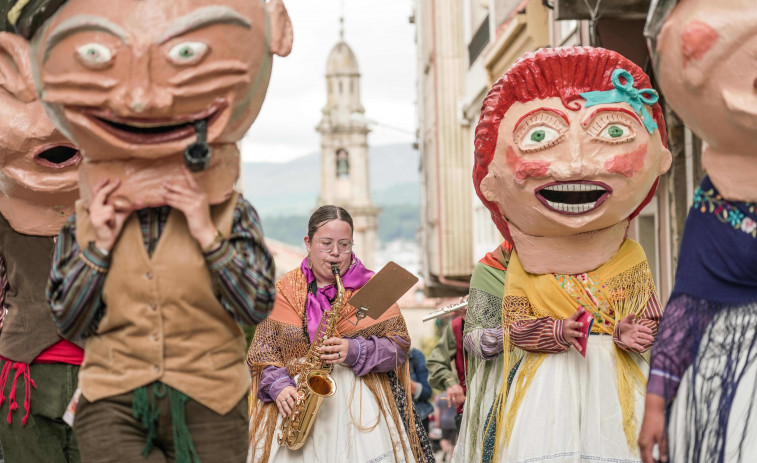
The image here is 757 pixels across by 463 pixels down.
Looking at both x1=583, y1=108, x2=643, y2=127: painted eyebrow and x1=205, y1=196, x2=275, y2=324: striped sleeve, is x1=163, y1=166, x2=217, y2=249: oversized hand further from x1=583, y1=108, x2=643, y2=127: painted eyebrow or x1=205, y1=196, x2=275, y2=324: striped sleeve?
x1=583, y1=108, x2=643, y2=127: painted eyebrow

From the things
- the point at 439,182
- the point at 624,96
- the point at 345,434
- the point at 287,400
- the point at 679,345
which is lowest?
the point at 439,182

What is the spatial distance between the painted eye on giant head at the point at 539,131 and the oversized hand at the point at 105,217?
2.30 meters

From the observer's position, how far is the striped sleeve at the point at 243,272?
4902 mm

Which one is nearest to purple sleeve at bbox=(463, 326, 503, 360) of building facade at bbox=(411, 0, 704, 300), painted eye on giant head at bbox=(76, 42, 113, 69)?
painted eye on giant head at bbox=(76, 42, 113, 69)

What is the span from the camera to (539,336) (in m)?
6.51

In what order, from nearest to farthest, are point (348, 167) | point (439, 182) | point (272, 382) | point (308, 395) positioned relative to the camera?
1. point (308, 395)
2. point (272, 382)
3. point (439, 182)
4. point (348, 167)

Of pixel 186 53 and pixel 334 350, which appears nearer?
pixel 186 53

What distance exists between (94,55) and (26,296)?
1980 millimetres

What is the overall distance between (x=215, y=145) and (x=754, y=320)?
205 cm

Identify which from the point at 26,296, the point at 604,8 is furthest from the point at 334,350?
the point at 604,8

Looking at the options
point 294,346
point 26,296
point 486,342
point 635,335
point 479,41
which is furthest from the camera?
→ point 479,41

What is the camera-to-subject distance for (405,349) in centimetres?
753

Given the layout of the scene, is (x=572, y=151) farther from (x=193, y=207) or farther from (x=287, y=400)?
(x=193, y=207)

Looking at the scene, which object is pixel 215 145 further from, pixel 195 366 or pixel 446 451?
pixel 446 451
